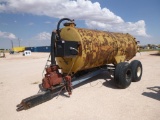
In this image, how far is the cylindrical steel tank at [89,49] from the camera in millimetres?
7694

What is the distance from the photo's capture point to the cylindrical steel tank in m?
7.69

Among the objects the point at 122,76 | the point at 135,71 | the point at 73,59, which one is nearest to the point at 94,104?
the point at 73,59

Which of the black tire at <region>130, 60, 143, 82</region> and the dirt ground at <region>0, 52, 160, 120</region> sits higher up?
the black tire at <region>130, 60, 143, 82</region>

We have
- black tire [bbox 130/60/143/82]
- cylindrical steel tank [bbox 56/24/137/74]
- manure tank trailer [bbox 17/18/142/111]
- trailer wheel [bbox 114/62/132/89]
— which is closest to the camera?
manure tank trailer [bbox 17/18/142/111]

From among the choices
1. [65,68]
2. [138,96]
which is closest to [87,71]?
[65,68]

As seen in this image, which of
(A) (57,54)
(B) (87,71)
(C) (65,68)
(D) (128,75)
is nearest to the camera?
(A) (57,54)

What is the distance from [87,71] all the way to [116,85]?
6.61ft

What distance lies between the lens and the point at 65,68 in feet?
27.1

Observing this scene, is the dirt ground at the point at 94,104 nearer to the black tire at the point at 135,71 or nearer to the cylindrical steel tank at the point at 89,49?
the black tire at the point at 135,71

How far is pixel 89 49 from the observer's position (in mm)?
7934

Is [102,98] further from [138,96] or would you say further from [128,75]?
[128,75]

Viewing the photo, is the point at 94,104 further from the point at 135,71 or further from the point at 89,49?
the point at 135,71

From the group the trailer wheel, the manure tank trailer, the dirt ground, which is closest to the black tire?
the manure tank trailer

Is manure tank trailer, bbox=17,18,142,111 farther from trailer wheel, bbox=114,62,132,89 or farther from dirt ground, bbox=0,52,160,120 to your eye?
dirt ground, bbox=0,52,160,120
